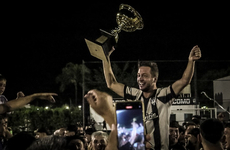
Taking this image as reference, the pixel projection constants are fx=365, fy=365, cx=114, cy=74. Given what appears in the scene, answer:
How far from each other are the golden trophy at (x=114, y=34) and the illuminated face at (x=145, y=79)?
1.39 feet

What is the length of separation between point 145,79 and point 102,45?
73 cm

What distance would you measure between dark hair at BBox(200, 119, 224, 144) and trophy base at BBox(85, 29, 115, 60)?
120 cm

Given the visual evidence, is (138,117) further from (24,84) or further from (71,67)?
(24,84)

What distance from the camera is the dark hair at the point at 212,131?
3436 mm

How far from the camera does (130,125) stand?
9.40 ft

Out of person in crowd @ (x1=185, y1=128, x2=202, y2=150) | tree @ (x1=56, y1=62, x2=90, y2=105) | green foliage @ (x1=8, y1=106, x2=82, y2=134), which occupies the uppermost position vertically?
tree @ (x1=56, y1=62, x2=90, y2=105)

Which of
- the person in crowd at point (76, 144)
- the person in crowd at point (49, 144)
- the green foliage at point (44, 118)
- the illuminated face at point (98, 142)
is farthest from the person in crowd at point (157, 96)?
the green foliage at point (44, 118)

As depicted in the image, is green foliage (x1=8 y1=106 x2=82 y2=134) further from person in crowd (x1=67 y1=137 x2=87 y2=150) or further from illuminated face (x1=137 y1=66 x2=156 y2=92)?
illuminated face (x1=137 y1=66 x2=156 y2=92)

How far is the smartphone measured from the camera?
2777mm

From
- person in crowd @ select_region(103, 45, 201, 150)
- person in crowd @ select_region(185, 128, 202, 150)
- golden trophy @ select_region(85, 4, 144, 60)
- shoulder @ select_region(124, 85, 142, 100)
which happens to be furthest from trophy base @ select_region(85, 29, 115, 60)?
person in crowd @ select_region(185, 128, 202, 150)

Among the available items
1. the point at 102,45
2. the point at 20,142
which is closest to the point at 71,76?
the point at 102,45

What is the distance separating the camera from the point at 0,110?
3.80 metres

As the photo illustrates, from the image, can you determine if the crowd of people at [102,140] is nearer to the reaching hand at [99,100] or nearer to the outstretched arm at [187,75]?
the reaching hand at [99,100]

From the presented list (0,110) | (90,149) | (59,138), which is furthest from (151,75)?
(90,149)
